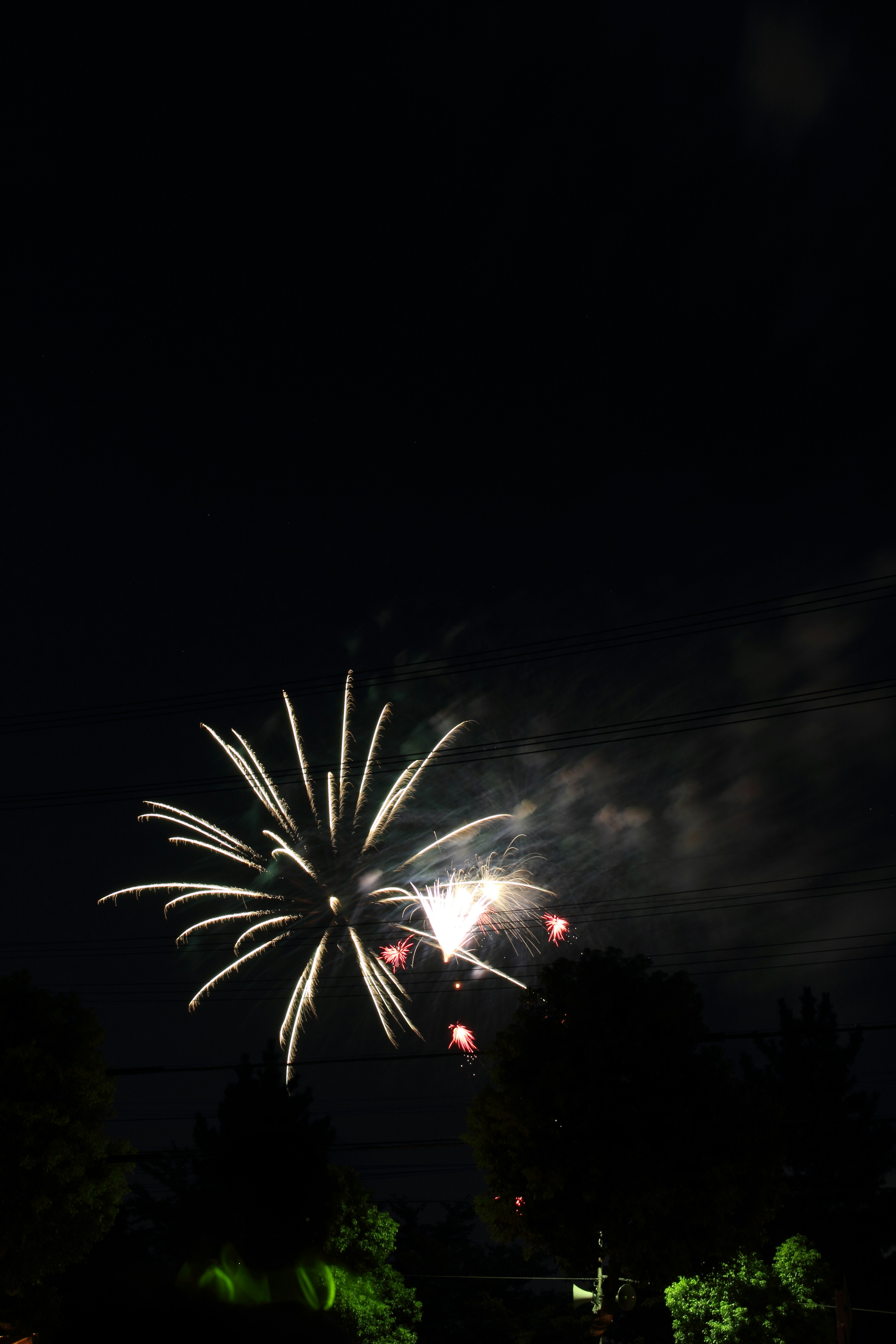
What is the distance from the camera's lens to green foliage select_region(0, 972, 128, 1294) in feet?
63.0

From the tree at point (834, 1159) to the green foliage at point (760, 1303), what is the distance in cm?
882

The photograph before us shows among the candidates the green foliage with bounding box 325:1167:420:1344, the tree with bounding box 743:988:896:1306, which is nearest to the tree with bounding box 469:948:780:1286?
the green foliage with bounding box 325:1167:420:1344

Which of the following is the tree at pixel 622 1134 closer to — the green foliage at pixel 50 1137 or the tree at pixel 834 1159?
the green foliage at pixel 50 1137

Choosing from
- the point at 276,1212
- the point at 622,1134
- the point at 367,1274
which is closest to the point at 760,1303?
the point at 622,1134

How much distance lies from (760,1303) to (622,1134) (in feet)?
31.0

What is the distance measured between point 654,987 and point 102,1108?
12784 mm

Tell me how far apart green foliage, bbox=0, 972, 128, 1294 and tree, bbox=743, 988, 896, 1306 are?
79.5 ft

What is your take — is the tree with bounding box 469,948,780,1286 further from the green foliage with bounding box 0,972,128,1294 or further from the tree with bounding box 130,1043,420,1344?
the green foliage with bounding box 0,972,128,1294

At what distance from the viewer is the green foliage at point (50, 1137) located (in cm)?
1920

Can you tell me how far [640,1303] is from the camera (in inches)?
1371

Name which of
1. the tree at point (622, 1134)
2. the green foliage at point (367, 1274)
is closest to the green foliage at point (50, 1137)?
the tree at point (622, 1134)

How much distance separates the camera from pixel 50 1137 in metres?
19.8

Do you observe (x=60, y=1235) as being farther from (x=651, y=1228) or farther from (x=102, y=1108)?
(x=651, y=1228)

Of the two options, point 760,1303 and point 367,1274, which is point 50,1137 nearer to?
point 367,1274
